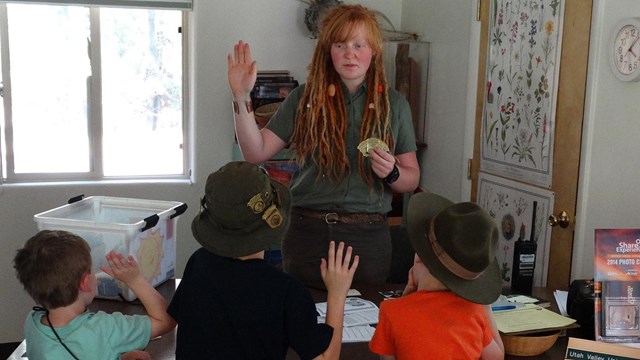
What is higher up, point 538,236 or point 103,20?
point 103,20

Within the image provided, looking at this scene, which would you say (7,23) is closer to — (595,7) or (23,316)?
(23,316)

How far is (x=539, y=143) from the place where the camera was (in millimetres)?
2709

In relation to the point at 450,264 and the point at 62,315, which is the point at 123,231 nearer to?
the point at 62,315

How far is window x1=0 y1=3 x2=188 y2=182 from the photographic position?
3.75 meters

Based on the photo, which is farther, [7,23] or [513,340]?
[7,23]

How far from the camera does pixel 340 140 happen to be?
6.88 ft

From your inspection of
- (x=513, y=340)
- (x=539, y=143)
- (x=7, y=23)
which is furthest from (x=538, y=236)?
(x=7, y=23)

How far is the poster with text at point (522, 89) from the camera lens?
2641 mm

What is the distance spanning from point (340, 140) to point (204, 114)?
6.44 ft

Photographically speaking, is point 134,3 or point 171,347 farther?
point 134,3

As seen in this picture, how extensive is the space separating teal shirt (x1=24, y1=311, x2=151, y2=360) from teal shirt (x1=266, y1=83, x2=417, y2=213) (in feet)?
2.52

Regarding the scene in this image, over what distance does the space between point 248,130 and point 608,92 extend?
1280mm

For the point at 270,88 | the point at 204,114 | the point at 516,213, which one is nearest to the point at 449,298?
the point at 516,213

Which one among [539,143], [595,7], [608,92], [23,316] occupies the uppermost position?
[595,7]
